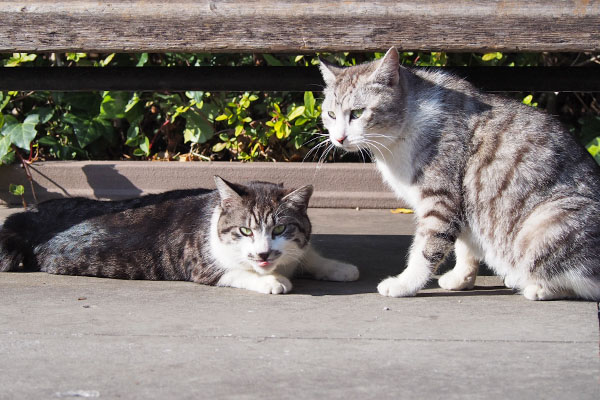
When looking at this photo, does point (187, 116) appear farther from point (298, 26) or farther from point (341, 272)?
A: point (298, 26)

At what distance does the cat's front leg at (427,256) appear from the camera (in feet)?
11.9

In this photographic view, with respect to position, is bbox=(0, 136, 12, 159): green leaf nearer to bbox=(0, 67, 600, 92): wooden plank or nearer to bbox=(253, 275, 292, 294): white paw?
bbox=(0, 67, 600, 92): wooden plank

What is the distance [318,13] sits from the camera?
11.0 ft

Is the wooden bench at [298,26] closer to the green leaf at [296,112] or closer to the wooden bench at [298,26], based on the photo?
the wooden bench at [298,26]

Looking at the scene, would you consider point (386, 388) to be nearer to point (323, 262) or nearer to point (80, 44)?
point (323, 262)

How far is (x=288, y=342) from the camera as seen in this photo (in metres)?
2.92

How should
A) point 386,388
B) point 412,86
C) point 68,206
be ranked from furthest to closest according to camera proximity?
point 68,206 < point 412,86 < point 386,388

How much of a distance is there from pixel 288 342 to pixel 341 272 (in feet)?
3.54

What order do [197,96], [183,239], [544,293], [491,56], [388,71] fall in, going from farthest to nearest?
[197,96] → [491,56] → [183,239] → [388,71] → [544,293]

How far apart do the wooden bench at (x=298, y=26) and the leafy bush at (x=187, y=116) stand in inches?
102

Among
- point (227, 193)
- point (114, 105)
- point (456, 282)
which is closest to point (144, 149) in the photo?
point (114, 105)

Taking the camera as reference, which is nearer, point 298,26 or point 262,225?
point 298,26

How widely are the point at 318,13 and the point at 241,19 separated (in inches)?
13.4

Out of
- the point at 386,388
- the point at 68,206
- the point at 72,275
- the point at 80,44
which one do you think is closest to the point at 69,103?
the point at 68,206
